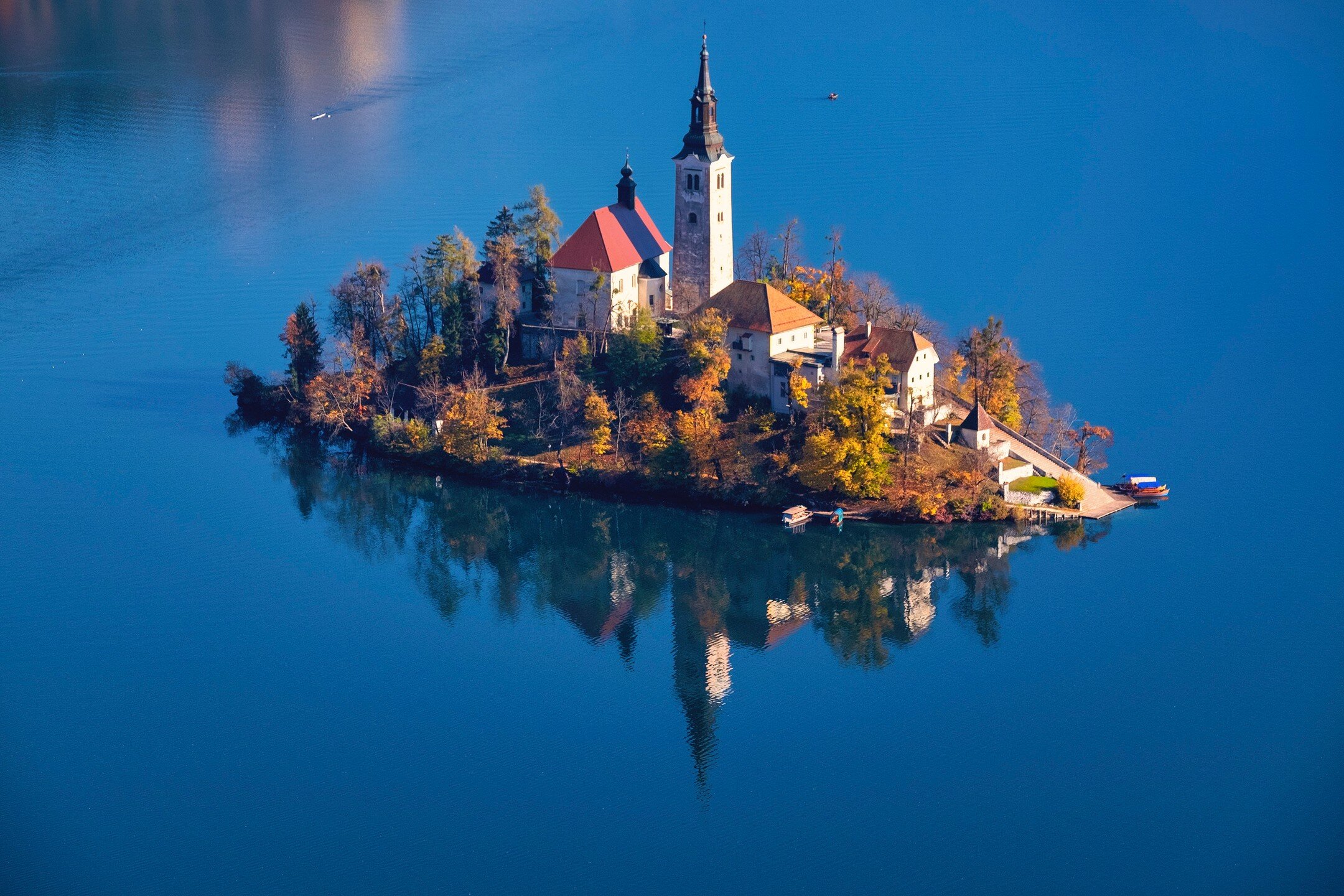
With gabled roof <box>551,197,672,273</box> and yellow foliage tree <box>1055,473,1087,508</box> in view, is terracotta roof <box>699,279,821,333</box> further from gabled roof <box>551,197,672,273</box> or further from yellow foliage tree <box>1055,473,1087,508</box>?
yellow foliage tree <box>1055,473,1087,508</box>

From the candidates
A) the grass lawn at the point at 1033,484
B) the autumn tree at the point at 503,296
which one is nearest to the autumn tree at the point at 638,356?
the autumn tree at the point at 503,296

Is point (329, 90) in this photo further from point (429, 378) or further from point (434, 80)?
point (429, 378)

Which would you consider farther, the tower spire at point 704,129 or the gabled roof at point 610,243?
the gabled roof at point 610,243

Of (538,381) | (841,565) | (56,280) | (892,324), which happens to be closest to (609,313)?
(538,381)

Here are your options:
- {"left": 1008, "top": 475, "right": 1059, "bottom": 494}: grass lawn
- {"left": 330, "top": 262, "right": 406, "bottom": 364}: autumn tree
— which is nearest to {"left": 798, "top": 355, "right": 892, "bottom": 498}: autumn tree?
{"left": 1008, "top": 475, "right": 1059, "bottom": 494}: grass lawn

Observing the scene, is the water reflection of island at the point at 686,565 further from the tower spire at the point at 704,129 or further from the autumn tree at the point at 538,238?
the tower spire at the point at 704,129

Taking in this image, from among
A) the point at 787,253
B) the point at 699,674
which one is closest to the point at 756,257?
the point at 787,253
